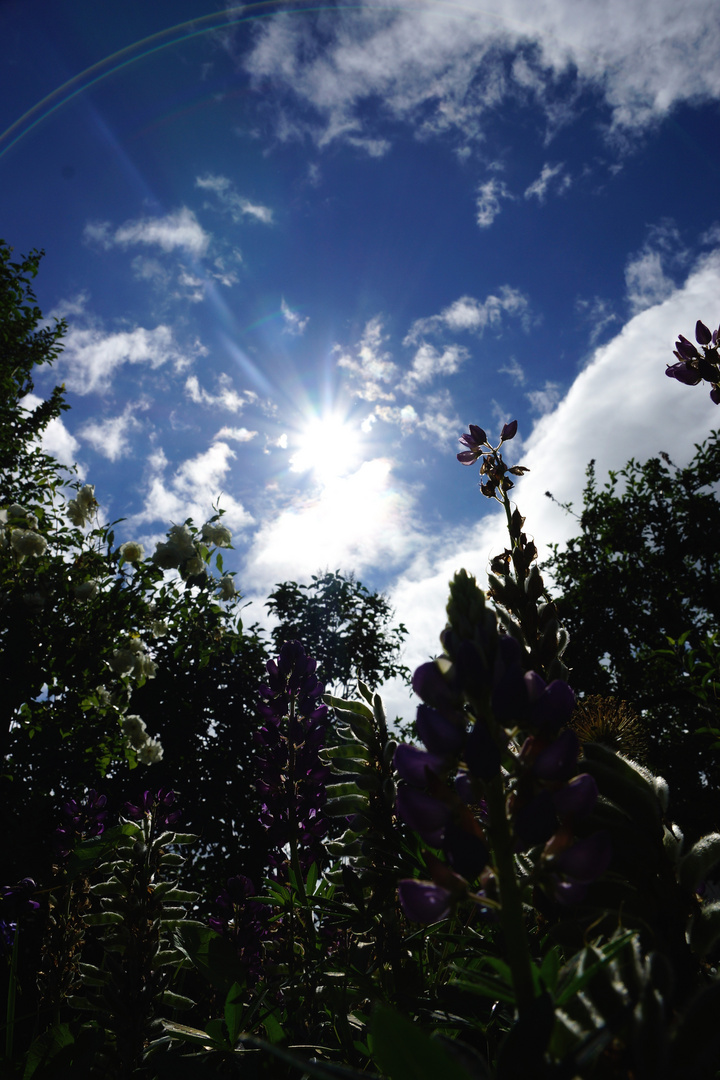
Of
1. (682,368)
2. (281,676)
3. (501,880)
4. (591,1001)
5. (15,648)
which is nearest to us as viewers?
(591,1001)

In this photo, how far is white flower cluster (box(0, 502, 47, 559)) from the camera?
5320 mm

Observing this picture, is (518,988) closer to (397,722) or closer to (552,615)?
(552,615)

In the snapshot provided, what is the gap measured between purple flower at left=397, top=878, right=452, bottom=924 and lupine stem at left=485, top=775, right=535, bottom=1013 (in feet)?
0.28

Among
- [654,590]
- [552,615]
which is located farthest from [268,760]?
[654,590]

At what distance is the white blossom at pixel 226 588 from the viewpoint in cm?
637

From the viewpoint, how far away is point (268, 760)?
2.58 metres

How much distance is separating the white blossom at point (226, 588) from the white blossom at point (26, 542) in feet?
6.24

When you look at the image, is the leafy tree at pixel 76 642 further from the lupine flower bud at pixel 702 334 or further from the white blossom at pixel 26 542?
the lupine flower bud at pixel 702 334

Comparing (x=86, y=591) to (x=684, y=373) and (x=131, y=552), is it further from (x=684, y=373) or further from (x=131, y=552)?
(x=684, y=373)

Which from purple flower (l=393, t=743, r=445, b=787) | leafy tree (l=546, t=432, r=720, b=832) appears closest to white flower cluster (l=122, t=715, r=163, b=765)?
purple flower (l=393, t=743, r=445, b=787)

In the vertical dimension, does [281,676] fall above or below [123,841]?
above

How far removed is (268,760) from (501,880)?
211 centimetres

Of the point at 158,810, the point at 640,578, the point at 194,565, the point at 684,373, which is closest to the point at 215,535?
the point at 194,565

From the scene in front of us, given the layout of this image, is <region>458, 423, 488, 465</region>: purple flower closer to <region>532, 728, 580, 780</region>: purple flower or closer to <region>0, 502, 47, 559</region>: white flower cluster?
<region>532, 728, 580, 780</region>: purple flower
